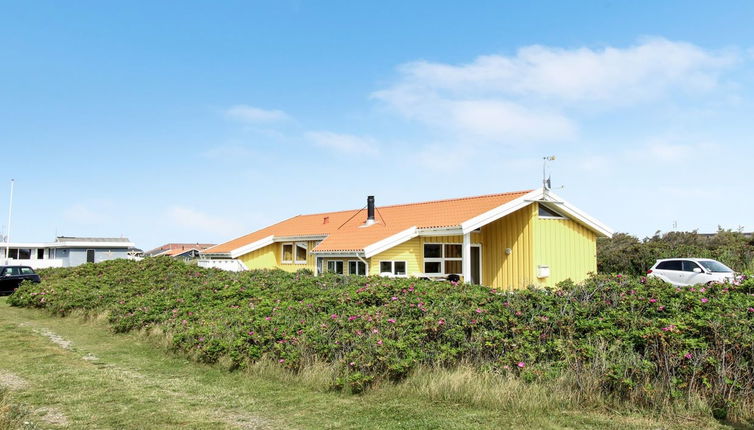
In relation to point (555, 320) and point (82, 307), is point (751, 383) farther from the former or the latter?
point (82, 307)

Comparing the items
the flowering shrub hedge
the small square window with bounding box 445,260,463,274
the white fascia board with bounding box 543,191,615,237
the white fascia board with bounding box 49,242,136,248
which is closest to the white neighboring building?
the white fascia board with bounding box 49,242,136,248

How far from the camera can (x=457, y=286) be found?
10.3 metres

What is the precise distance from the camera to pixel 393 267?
2088cm

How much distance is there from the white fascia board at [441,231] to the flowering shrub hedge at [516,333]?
8498 millimetres

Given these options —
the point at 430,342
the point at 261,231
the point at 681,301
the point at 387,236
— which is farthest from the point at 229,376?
the point at 261,231

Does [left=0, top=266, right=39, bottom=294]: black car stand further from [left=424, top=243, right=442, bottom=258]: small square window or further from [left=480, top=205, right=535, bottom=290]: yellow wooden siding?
[left=480, top=205, right=535, bottom=290]: yellow wooden siding

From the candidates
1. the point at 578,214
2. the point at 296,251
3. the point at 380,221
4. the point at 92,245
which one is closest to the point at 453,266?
the point at 380,221

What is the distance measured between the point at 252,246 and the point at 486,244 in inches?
526

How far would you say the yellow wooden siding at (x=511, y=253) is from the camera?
67.7 feet

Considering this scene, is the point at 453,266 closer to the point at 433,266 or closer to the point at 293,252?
the point at 433,266

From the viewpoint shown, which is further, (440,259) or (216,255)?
(216,255)

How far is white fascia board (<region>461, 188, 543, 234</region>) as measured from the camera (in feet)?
62.9

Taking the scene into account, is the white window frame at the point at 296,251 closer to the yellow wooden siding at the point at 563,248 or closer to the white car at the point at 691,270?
the yellow wooden siding at the point at 563,248

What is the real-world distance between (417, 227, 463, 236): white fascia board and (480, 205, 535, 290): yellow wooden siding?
2.65 meters
